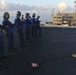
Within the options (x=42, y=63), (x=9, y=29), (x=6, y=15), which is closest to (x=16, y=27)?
(x=9, y=29)

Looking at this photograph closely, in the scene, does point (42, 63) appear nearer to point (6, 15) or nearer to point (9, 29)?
point (9, 29)

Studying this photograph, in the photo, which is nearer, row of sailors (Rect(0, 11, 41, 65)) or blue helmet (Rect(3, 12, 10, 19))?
row of sailors (Rect(0, 11, 41, 65))

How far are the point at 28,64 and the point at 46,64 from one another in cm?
86

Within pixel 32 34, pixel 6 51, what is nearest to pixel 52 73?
pixel 6 51

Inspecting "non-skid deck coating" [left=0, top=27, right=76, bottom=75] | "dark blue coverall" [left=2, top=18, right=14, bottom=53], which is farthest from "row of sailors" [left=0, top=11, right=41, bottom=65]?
"non-skid deck coating" [left=0, top=27, right=76, bottom=75]

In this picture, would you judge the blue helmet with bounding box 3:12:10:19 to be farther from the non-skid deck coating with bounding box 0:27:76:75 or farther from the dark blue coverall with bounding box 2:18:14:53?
the non-skid deck coating with bounding box 0:27:76:75

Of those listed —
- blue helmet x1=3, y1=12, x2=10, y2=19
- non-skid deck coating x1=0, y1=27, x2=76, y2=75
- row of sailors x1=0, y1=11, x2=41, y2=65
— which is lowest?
non-skid deck coating x1=0, y1=27, x2=76, y2=75

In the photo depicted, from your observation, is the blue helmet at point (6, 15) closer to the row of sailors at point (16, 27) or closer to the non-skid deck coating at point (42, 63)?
the row of sailors at point (16, 27)

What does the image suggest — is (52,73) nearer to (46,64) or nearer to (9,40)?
(46,64)

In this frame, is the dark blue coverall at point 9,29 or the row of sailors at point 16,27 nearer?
the row of sailors at point 16,27

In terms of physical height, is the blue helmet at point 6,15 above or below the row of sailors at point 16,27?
above

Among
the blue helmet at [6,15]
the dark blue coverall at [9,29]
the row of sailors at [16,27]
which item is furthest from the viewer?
the dark blue coverall at [9,29]

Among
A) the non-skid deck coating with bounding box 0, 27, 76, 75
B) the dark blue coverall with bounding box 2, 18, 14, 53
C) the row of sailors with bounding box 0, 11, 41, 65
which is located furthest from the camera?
the dark blue coverall with bounding box 2, 18, 14, 53

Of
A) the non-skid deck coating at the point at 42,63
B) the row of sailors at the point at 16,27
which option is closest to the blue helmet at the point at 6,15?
the row of sailors at the point at 16,27
